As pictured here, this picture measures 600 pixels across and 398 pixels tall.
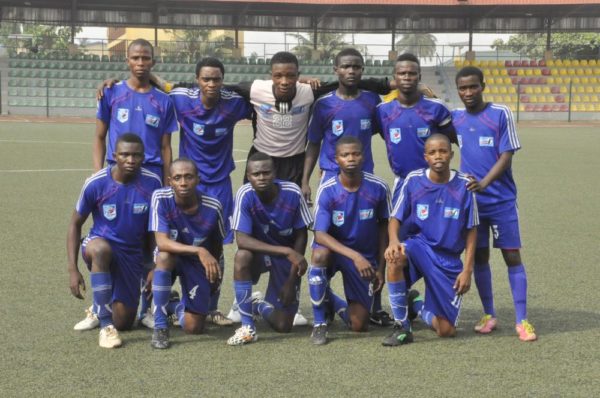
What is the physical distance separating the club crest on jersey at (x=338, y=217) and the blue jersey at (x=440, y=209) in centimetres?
34

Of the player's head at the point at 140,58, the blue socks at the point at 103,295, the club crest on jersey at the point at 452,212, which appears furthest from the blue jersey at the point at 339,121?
the blue socks at the point at 103,295

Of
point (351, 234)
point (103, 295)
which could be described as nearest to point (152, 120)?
point (103, 295)

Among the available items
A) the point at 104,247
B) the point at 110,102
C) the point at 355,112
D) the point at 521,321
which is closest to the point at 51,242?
the point at 110,102

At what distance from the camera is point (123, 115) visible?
20.7 feet

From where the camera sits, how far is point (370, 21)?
41.1 metres

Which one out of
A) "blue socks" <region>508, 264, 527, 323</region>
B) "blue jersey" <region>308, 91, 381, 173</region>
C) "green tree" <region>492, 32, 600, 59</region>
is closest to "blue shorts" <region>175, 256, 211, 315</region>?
"blue jersey" <region>308, 91, 381, 173</region>

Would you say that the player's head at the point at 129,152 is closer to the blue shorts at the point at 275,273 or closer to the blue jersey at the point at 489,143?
the blue shorts at the point at 275,273

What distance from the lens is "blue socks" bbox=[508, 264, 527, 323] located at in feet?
18.6

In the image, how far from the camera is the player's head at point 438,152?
5539mm

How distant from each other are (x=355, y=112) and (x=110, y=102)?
1759 mm

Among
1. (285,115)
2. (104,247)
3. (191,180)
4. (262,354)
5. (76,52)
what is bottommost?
(262,354)

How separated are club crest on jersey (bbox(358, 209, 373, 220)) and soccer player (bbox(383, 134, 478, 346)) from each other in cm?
16

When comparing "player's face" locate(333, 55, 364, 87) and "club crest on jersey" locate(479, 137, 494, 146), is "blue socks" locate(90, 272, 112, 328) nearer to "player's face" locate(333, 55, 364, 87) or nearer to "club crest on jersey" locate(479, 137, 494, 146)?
"player's face" locate(333, 55, 364, 87)

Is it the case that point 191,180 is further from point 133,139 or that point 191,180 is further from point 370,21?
point 370,21
